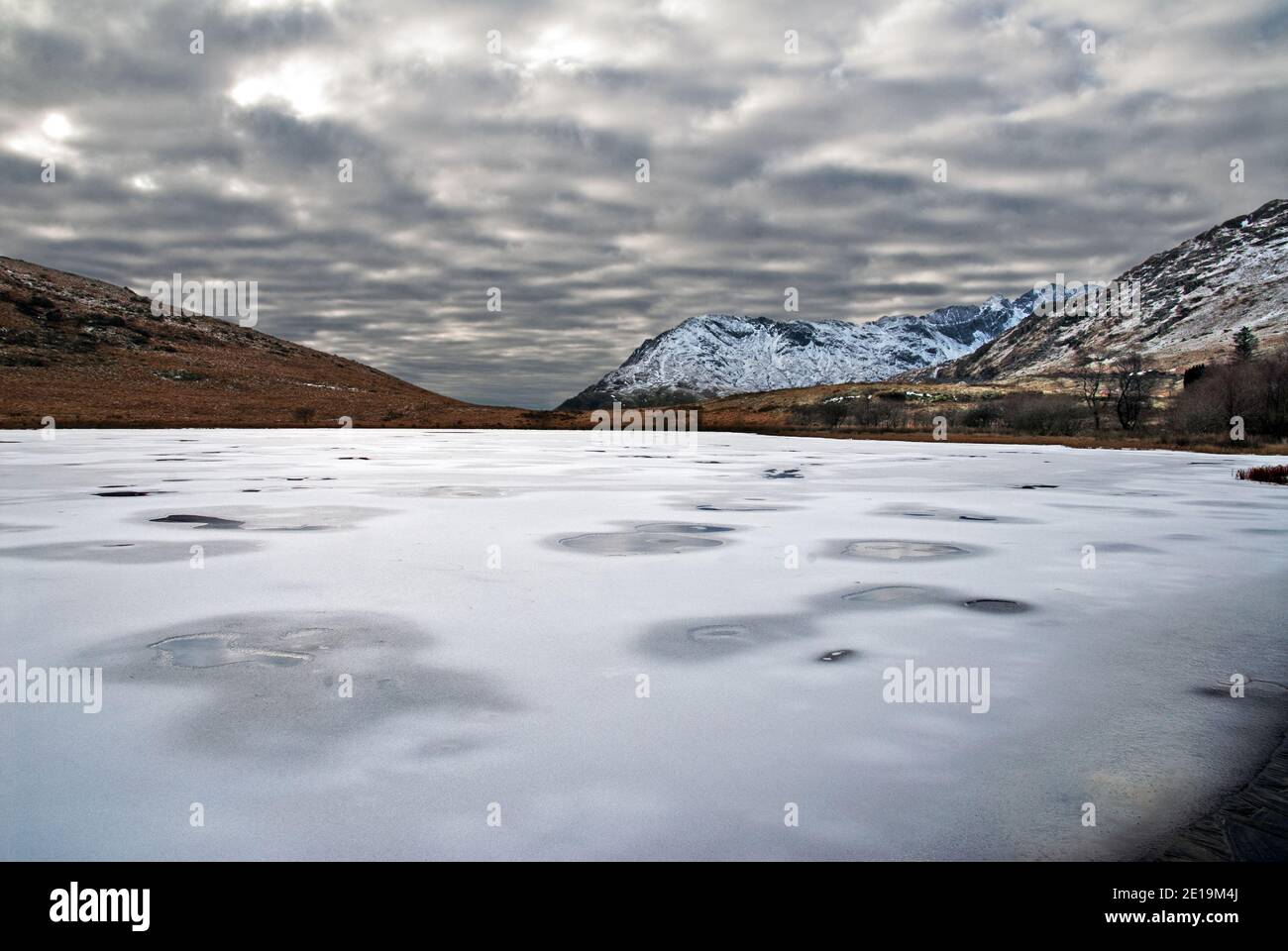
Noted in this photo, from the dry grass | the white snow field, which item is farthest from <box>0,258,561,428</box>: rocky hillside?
the white snow field

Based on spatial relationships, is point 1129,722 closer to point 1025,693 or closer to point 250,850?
point 1025,693

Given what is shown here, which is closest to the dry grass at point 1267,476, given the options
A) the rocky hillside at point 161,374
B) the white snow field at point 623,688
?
the white snow field at point 623,688

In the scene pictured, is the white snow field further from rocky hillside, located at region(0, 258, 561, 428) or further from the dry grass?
rocky hillside, located at region(0, 258, 561, 428)

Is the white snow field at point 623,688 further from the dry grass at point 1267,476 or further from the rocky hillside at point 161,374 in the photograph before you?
the rocky hillside at point 161,374

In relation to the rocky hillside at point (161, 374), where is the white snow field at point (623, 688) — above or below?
below

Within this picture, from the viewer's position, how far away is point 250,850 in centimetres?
337

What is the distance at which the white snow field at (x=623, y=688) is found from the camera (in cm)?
359

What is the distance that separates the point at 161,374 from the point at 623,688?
120m

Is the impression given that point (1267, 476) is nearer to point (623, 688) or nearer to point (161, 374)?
point (623, 688)

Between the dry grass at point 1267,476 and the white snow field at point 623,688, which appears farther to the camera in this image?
the dry grass at point 1267,476

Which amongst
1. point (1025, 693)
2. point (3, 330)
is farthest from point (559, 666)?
point (3, 330)

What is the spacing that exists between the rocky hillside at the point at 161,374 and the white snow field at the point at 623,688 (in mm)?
71399

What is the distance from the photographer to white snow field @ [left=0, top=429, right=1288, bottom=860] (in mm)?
3588
